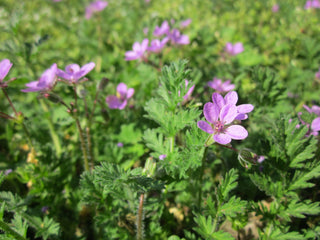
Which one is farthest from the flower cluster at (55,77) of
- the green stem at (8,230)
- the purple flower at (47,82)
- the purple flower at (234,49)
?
the purple flower at (234,49)

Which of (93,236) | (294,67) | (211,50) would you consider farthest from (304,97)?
(93,236)

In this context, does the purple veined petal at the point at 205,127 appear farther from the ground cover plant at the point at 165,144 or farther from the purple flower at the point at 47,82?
the purple flower at the point at 47,82

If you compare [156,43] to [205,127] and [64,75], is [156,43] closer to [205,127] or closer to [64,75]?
[64,75]

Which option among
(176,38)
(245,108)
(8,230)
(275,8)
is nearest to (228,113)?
(245,108)

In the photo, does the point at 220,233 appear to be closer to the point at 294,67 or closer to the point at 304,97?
the point at 304,97

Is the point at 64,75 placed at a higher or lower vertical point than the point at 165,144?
higher

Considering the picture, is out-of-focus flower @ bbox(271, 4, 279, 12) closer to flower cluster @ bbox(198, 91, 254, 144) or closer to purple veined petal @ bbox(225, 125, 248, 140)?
flower cluster @ bbox(198, 91, 254, 144)

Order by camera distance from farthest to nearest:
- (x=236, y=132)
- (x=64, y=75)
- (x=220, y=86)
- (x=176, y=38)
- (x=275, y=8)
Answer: (x=275, y=8) → (x=176, y=38) → (x=220, y=86) → (x=64, y=75) → (x=236, y=132)
